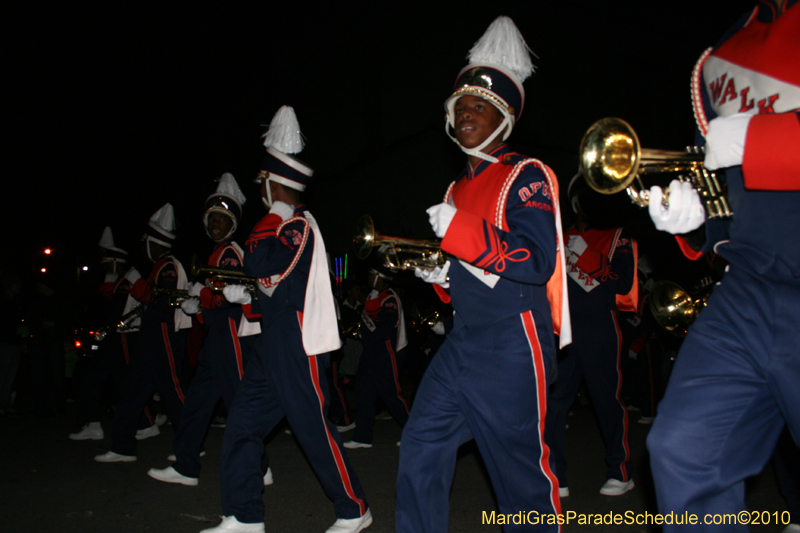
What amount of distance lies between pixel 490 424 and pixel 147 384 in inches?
165

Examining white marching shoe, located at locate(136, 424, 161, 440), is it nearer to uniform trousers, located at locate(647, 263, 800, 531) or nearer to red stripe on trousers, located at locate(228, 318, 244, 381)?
red stripe on trousers, located at locate(228, 318, 244, 381)

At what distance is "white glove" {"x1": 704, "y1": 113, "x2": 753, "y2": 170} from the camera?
5.40 feet

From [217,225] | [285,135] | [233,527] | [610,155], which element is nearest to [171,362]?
[217,225]

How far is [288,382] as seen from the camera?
138 inches

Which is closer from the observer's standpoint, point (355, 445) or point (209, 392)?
point (209, 392)

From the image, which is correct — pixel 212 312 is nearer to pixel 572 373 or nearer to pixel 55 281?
pixel 572 373

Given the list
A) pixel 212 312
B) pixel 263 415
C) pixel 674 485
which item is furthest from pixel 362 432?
pixel 674 485

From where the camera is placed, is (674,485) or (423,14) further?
(423,14)

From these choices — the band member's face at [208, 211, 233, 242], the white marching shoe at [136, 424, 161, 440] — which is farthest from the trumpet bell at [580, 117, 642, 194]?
the white marching shoe at [136, 424, 161, 440]

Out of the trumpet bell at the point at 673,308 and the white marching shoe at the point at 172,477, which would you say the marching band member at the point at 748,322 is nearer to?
the trumpet bell at the point at 673,308

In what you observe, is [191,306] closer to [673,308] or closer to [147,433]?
[147,433]

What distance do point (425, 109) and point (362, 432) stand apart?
1237 centimetres

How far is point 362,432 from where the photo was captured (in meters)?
6.25

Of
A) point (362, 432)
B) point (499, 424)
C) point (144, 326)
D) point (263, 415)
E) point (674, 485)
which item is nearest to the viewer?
point (674, 485)
